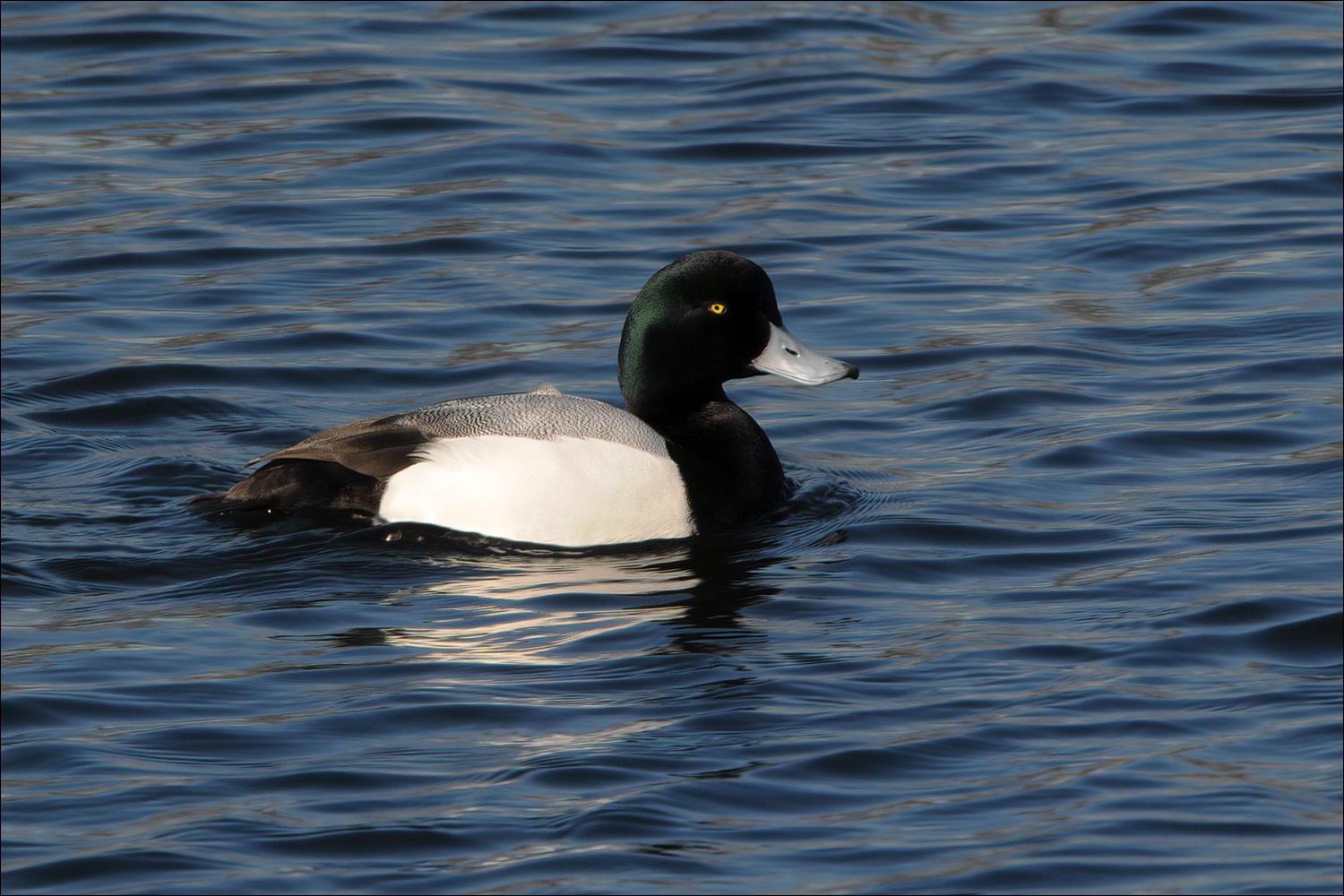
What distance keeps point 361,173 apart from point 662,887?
26.7 ft

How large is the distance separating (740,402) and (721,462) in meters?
1.78

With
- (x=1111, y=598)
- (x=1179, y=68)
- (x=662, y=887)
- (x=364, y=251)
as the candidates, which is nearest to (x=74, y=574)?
(x=662, y=887)

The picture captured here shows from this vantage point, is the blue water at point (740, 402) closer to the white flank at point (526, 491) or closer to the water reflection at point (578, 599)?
the water reflection at point (578, 599)

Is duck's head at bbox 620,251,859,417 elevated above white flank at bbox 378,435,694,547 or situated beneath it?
elevated above

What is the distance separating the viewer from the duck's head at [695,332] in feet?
26.1

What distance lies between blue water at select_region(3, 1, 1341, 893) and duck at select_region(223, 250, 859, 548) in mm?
144

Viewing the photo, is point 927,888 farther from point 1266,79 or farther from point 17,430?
point 1266,79

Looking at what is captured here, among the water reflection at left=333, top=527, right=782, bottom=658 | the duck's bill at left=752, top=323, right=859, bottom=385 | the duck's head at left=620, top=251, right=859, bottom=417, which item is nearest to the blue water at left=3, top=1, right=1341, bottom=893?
the water reflection at left=333, top=527, right=782, bottom=658

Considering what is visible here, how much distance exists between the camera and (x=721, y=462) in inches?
306

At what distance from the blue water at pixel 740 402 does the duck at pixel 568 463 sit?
0.14m

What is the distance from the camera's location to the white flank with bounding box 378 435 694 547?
24.0 ft

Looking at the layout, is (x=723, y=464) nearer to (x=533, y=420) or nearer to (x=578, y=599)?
(x=533, y=420)

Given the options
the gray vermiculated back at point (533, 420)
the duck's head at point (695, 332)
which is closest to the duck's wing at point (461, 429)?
the gray vermiculated back at point (533, 420)

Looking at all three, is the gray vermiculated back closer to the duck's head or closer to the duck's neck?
the duck's neck
